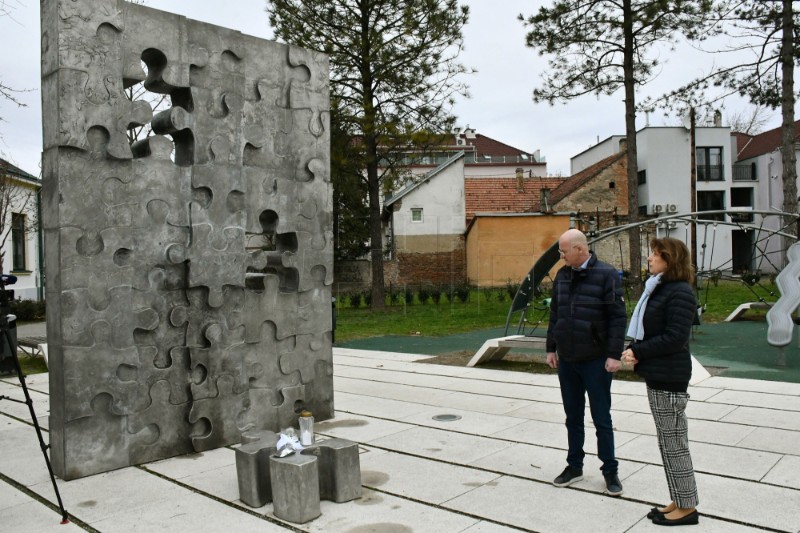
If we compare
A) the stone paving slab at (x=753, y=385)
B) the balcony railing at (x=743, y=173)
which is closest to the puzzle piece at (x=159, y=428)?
the stone paving slab at (x=753, y=385)

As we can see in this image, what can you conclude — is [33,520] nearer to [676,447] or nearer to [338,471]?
[338,471]

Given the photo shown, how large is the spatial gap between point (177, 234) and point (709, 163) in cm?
4313

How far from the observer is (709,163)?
142 feet

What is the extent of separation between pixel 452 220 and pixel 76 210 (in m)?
31.4

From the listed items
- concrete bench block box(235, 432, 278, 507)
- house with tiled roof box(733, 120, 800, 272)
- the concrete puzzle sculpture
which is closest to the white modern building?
house with tiled roof box(733, 120, 800, 272)

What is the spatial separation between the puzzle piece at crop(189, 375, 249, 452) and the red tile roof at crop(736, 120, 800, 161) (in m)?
45.1

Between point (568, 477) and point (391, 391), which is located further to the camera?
point (391, 391)

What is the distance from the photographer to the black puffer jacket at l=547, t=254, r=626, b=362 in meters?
4.76

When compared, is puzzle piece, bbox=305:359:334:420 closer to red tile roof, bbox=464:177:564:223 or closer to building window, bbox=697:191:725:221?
red tile roof, bbox=464:177:564:223

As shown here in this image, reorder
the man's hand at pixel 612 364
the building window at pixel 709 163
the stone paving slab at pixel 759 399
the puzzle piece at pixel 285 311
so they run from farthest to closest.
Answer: the building window at pixel 709 163 → the stone paving slab at pixel 759 399 → the puzzle piece at pixel 285 311 → the man's hand at pixel 612 364

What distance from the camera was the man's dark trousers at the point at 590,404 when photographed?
4.77 meters

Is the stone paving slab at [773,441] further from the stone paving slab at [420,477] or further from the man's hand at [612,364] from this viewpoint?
the stone paving slab at [420,477]

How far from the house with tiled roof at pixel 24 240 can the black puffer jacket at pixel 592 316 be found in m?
24.6

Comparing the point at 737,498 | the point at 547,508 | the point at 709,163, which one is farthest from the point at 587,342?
the point at 709,163
